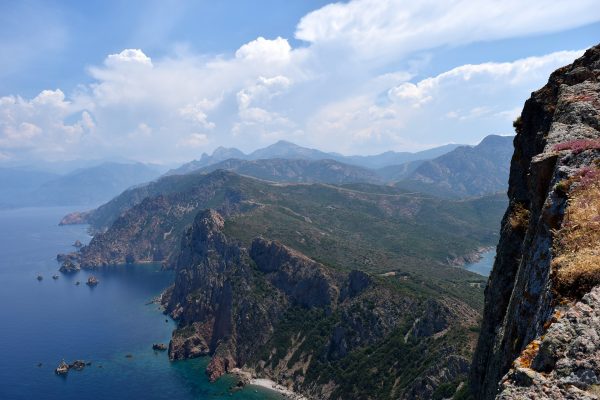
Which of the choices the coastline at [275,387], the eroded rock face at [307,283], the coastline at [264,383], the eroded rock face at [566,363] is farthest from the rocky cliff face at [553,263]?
the eroded rock face at [307,283]

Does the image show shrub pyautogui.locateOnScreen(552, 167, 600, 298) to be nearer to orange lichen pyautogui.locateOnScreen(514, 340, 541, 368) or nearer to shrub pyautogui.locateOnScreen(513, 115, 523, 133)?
orange lichen pyautogui.locateOnScreen(514, 340, 541, 368)

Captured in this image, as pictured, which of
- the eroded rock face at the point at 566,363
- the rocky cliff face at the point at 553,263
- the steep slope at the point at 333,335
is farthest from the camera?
the steep slope at the point at 333,335

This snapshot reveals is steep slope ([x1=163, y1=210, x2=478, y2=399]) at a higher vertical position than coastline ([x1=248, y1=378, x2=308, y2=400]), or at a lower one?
higher

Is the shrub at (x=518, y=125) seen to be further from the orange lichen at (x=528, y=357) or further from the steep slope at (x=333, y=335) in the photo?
the steep slope at (x=333, y=335)

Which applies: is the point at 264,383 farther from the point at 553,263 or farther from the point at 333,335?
the point at 553,263

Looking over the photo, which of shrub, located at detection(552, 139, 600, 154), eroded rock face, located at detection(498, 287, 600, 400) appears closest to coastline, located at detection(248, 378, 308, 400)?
shrub, located at detection(552, 139, 600, 154)

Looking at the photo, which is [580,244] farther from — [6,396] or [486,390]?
[6,396]

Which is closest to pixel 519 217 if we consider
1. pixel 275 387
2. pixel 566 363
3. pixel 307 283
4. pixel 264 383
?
pixel 566 363
